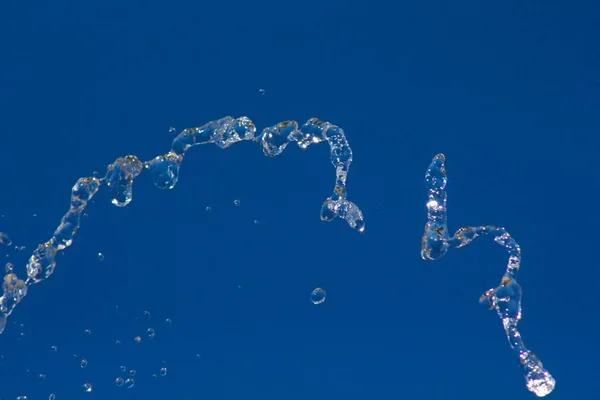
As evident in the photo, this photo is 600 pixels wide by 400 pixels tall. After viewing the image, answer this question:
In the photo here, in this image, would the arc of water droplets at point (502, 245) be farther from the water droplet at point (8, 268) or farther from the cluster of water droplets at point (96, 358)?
the water droplet at point (8, 268)

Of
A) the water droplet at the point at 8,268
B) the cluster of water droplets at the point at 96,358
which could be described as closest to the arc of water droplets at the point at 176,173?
the water droplet at the point at 8,268

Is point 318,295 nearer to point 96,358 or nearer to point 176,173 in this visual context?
point 176,173

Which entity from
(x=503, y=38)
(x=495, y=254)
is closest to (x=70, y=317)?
(x=495, y=254)

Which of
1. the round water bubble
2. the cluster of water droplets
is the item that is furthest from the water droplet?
the round water bubble

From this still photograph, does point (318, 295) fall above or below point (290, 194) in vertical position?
below

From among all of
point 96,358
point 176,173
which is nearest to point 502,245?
point 176,173

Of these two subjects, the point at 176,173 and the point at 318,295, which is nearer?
the point at 176,173

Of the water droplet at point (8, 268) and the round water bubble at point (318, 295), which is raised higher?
the water droplet at point (8, 268)
